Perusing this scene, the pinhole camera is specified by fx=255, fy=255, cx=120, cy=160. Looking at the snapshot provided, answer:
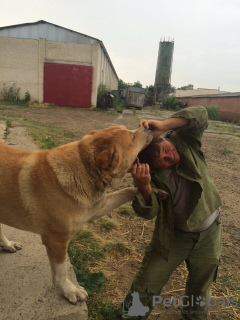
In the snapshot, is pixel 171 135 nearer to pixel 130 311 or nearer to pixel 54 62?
pixel 130 311

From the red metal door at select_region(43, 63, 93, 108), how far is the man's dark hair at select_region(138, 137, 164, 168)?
2088 centimetres

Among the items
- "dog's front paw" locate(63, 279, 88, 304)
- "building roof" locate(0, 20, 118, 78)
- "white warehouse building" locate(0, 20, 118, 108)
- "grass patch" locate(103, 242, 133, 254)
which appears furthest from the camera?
"building roof" locate(0, 20, 118, 78)

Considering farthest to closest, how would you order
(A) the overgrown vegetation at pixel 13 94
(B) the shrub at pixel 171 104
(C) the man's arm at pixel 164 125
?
1. (B) the shrub at pixel 171 104
2. (A) the overgrown vegetation at pixel 13 94
3. (C) the man's arm at pixel 164 125

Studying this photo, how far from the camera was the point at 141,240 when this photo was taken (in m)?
3.75

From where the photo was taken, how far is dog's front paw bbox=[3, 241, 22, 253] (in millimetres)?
2707

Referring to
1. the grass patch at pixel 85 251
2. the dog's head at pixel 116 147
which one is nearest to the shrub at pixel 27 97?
the grass patch at pixel 85 251

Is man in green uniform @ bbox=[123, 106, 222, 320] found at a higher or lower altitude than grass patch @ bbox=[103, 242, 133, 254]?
higher

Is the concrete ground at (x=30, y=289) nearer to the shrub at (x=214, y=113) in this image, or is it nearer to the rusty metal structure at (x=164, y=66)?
the shrub at (x=214, y=113)

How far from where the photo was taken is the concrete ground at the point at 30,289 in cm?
210

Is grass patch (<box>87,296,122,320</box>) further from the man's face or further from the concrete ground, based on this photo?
the man's face

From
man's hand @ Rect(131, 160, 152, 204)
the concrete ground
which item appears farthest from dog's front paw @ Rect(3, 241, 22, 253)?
man's hand @ Rect(131, 160, 152, 204)

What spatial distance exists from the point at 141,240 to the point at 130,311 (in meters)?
1.41

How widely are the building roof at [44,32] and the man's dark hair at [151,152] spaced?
22.2 meters

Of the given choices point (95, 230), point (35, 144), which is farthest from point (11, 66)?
point (95, 230)
